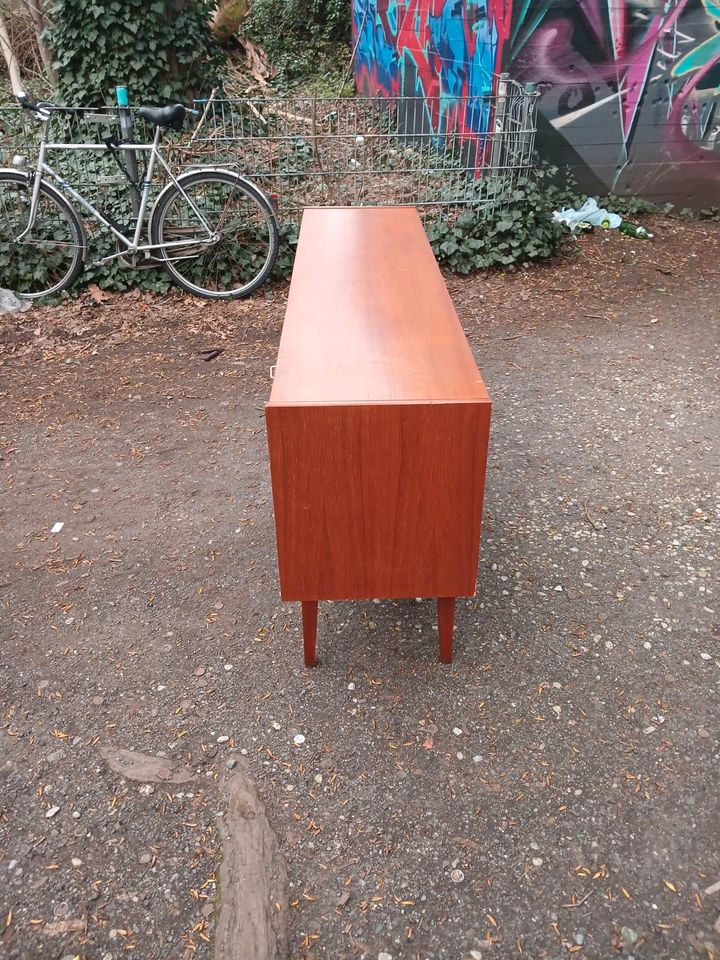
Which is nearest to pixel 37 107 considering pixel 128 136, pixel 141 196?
pixel 128 136

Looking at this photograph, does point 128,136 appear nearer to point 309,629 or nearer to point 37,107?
point 37,107

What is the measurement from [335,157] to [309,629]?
4362 mm

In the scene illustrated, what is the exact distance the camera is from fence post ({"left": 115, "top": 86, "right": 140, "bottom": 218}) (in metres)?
4.81

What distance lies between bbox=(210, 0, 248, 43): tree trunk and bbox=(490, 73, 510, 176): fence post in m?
7.28

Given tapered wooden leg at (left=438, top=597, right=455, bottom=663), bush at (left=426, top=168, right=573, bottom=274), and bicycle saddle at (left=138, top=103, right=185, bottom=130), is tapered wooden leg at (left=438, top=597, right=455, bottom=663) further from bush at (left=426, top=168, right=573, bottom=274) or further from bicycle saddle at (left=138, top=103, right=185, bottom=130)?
bicycle saddle at (left=138, top=103, right=185, bottom=130)

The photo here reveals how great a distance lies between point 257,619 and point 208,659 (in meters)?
0.24

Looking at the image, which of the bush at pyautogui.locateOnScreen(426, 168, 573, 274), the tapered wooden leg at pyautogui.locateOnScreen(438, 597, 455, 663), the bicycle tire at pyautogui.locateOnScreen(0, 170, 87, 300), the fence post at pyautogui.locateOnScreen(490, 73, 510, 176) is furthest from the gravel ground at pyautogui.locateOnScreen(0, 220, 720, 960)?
the fence post at pyautogui.locateOnScreen(490, 73, 510, 176)

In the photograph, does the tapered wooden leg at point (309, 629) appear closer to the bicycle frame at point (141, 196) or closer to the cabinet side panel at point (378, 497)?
the cabinet side panel at point (378, 497)

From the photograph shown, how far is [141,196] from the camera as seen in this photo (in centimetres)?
506

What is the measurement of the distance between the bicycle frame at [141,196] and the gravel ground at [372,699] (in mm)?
1551

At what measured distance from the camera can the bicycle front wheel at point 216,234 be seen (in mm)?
4980

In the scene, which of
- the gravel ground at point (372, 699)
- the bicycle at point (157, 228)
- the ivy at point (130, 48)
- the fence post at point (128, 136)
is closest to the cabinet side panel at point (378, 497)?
the gravel ground at point (372, 699)

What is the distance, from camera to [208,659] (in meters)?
2.46

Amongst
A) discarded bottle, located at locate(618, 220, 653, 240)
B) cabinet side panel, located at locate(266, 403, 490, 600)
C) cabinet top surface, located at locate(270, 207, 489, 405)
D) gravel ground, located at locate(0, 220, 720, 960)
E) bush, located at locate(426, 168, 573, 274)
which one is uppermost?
cabinet top surface, located at locate(270, 207, 489, 405)
